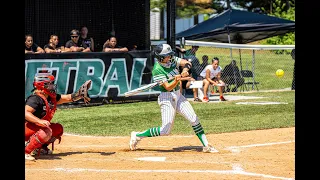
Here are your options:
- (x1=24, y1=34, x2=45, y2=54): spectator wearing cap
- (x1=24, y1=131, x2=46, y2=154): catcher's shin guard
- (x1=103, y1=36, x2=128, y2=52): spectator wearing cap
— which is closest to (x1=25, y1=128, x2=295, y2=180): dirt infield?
(x1=24, y1=131, x2=46, y2=154): catcher's shin guard

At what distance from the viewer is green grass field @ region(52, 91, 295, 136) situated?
12.4 m

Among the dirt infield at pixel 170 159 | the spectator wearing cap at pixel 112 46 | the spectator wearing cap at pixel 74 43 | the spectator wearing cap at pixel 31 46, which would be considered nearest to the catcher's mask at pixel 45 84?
the dirt infield at pixel 170 159

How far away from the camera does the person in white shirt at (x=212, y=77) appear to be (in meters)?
18.0

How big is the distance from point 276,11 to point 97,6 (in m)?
24.3

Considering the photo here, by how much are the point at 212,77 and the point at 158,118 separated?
15.9ft

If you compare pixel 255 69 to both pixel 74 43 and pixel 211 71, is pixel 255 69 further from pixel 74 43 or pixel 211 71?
pixel 74 43

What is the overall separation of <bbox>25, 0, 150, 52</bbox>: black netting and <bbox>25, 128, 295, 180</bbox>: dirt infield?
7.09m

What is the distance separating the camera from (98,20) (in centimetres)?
1836

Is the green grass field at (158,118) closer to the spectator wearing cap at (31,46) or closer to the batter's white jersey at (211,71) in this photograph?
the batter's white jersey at (211,71)

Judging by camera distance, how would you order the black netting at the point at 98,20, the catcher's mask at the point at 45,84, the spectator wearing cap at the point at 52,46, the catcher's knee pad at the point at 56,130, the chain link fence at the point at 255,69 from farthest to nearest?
the chain link fence at the point at 255,69 < the black netting at the point at 98,20 < the spectator wearing cap at the point at 52,46 < the catcher's knee pad at the point at 56,130 < the catcher's mask at the point at 45,84

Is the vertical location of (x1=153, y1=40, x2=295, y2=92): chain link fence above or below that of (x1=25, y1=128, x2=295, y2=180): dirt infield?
above

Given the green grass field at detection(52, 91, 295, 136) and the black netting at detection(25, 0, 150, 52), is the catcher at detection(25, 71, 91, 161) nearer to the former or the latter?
the green grass field at detection(52, 91, 295, 136)

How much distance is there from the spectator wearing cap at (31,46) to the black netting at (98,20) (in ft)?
3.46
